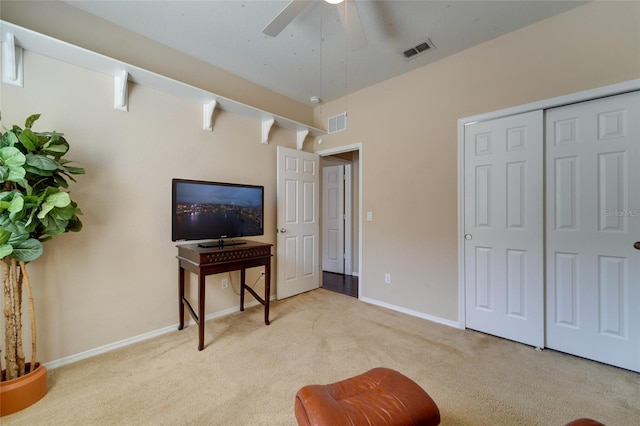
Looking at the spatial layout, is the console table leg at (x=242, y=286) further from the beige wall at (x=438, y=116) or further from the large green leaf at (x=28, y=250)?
the large green leaf at (x=28, y=250)

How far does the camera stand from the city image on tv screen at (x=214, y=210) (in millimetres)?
2398

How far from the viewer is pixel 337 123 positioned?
12.4ft

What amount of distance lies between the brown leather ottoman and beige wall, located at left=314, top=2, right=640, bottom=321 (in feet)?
5.89

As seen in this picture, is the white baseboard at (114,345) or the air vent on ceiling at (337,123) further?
the air vent on ceiling at (337,123)

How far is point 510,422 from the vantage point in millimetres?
1471

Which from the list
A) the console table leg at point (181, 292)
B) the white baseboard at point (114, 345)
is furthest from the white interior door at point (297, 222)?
the console table leg at point (181, 292)

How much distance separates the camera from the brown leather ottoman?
1.05 metres

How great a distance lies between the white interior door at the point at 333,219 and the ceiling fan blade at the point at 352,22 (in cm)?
302

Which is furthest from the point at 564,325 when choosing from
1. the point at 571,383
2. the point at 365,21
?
the point at 365,21

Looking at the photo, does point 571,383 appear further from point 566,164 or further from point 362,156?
point 362,156

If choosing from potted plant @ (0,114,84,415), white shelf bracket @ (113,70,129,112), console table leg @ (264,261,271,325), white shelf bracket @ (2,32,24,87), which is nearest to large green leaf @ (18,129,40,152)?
potted plant @ (0,114,84,415)

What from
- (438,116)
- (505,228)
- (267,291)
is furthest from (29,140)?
(505,228)

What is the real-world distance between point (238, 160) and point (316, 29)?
162cm

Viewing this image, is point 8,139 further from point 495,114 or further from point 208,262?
Answer: point 495,114
